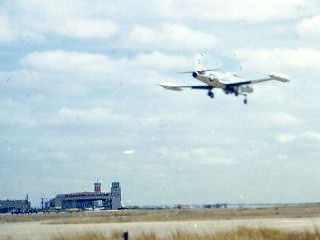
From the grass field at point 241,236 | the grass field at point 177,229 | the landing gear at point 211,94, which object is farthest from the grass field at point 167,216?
the grass field at point 241,236

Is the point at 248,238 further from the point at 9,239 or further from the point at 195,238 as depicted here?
the point at 9,239

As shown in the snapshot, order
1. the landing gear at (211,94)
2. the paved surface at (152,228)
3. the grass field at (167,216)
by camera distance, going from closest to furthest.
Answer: the paved surface at (152,228) → the landing gear at (211,94) → the grass field at (167,216)

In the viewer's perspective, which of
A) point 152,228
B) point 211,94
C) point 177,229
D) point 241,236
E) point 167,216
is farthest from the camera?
point 167,216

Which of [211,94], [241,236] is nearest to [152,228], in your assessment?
[241,236]

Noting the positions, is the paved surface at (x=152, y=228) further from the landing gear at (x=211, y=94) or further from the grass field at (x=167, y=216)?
the grass field at (x=167, y=216)

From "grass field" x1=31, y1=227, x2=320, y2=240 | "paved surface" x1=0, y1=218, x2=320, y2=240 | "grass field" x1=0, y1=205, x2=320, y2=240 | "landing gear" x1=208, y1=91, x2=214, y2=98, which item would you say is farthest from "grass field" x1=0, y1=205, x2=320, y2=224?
"grass field" x1=31, y1=227, x2=320, y2=240

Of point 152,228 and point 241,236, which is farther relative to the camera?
point 152,228

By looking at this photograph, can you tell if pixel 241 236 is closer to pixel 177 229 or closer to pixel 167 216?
pixel 177 229

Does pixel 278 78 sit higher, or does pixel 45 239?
pixel 278 78

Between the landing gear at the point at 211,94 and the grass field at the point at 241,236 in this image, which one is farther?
the landing gear at the point at 211,94

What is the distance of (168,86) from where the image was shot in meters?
67.2

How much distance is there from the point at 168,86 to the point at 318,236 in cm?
3692

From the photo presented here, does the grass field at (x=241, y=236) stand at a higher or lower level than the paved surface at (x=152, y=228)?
lower

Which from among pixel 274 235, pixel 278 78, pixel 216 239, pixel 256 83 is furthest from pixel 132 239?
pixel 256 83
